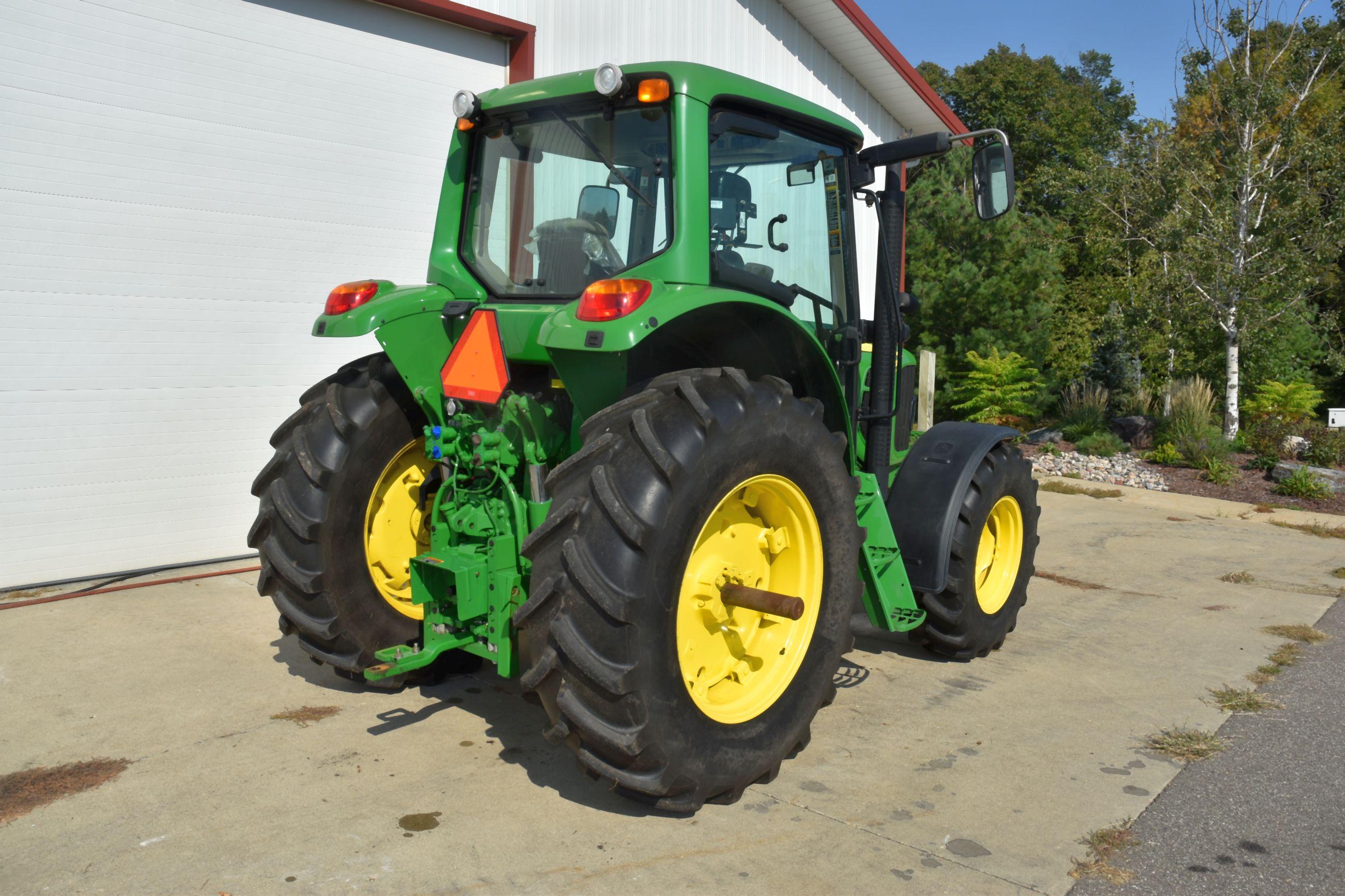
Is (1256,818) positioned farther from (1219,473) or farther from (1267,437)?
(1267,437)

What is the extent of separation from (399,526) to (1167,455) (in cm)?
1043

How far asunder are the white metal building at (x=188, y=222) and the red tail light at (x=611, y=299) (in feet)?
13.9

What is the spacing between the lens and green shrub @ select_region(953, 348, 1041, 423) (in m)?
13.3

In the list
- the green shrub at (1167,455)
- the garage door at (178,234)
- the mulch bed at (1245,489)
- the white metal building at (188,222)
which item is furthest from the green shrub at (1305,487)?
the garage door at (178,234)

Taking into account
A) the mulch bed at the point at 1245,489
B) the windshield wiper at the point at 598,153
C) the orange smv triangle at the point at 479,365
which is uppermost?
the windshield wiper at the point at 598,153

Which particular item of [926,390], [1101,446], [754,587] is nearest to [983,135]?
[754,587]

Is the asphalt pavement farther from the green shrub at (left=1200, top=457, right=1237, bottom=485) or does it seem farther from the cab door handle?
the green shrub at (left=1200, top=457, right=1237, bottom=485)

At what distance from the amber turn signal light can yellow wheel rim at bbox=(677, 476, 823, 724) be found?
4.30 feet

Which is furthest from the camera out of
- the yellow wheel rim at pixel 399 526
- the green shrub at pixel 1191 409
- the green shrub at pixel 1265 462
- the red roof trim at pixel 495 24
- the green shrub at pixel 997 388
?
the green shrub at pixel 997 388

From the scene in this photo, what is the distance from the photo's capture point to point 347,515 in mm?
3875

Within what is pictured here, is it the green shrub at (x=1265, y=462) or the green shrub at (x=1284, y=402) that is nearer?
the green shrub at (x=1265, y=462)

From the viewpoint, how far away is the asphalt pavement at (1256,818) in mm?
2885

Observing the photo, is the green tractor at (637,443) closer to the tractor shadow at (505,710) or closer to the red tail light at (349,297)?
the red tail light at (349,297)

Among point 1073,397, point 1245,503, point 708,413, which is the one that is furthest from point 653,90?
point 1073,397
